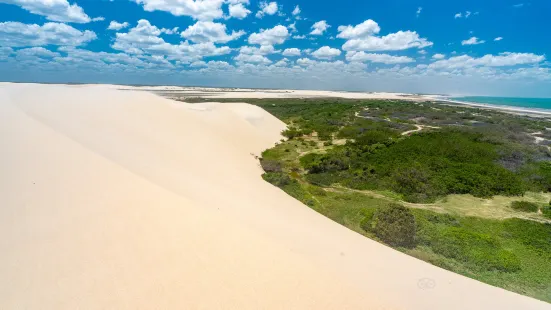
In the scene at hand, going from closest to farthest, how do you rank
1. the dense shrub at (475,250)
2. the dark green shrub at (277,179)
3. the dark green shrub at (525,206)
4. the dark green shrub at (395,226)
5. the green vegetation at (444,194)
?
the dense shrub at (475,250) < the green vegetation at (444,194) < the dark green shrub at (395,226) < the dark green shrub at (525,206) < the dark green shrub at (277,179)

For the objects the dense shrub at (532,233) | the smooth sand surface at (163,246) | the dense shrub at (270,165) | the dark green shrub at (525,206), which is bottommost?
the dense shrub at (270,165)

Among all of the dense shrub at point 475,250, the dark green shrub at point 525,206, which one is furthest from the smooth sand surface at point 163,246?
the dark green shrub at point 525,206

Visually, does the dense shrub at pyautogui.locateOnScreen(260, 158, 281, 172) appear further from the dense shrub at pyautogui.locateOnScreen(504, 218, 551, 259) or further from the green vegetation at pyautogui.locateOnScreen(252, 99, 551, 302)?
the dense shrub at pyautogui.locateOnScreen(504, 218, 551, 259)

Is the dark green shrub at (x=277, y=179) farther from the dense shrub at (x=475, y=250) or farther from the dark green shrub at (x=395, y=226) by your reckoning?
the dense shrub at (x=475, y=250)

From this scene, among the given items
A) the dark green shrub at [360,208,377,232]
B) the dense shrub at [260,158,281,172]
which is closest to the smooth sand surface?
the dark green shrub at [360,208,377,232]

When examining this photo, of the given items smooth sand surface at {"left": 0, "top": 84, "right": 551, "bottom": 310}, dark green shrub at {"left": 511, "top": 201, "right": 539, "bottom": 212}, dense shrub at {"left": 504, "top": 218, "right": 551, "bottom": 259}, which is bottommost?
dense shrub at {"left": 504, "top": 218, "right": 551, "bottom": 259}

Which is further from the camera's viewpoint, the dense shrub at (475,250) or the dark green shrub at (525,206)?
the dark green shrub at (525,206)

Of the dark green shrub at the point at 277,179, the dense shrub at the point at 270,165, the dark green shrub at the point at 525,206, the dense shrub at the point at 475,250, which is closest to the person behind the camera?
the dense shrub at the point at 475,250

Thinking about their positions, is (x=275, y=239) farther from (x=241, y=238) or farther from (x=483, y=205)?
(x=483, y=205)
